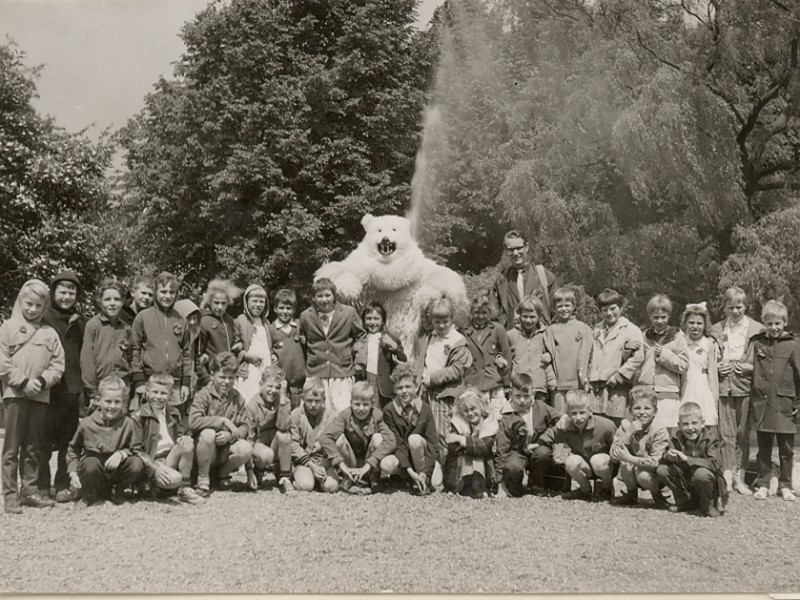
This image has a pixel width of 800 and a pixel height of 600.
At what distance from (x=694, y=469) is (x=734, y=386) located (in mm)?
1359

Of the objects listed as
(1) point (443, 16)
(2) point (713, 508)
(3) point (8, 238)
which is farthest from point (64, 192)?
(1) point (443, 16)

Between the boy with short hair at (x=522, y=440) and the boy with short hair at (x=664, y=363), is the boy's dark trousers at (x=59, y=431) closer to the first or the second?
the boy with short hair at (x=522, y=440)

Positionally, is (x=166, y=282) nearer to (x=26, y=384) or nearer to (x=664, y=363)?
(x=26, y=384)

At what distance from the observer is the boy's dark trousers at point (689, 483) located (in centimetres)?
555

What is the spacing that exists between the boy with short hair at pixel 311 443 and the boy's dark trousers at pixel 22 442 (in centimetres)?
178

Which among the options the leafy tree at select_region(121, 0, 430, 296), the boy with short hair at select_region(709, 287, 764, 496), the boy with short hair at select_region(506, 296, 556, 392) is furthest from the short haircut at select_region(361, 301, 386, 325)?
the leafy tree at select_region(121, 0, 430, 296)

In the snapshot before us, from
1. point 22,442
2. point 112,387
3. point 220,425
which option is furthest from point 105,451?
point 220,425

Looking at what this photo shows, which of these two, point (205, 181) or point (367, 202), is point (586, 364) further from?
point (205, 181)

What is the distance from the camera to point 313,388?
6438 millimetres

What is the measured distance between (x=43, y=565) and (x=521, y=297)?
4.48m

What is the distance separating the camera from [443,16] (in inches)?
821

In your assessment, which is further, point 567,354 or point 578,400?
point 567,354

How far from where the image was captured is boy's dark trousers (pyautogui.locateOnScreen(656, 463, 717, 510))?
555 cm

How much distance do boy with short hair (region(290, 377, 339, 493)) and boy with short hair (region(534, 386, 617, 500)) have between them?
170 centimetres
